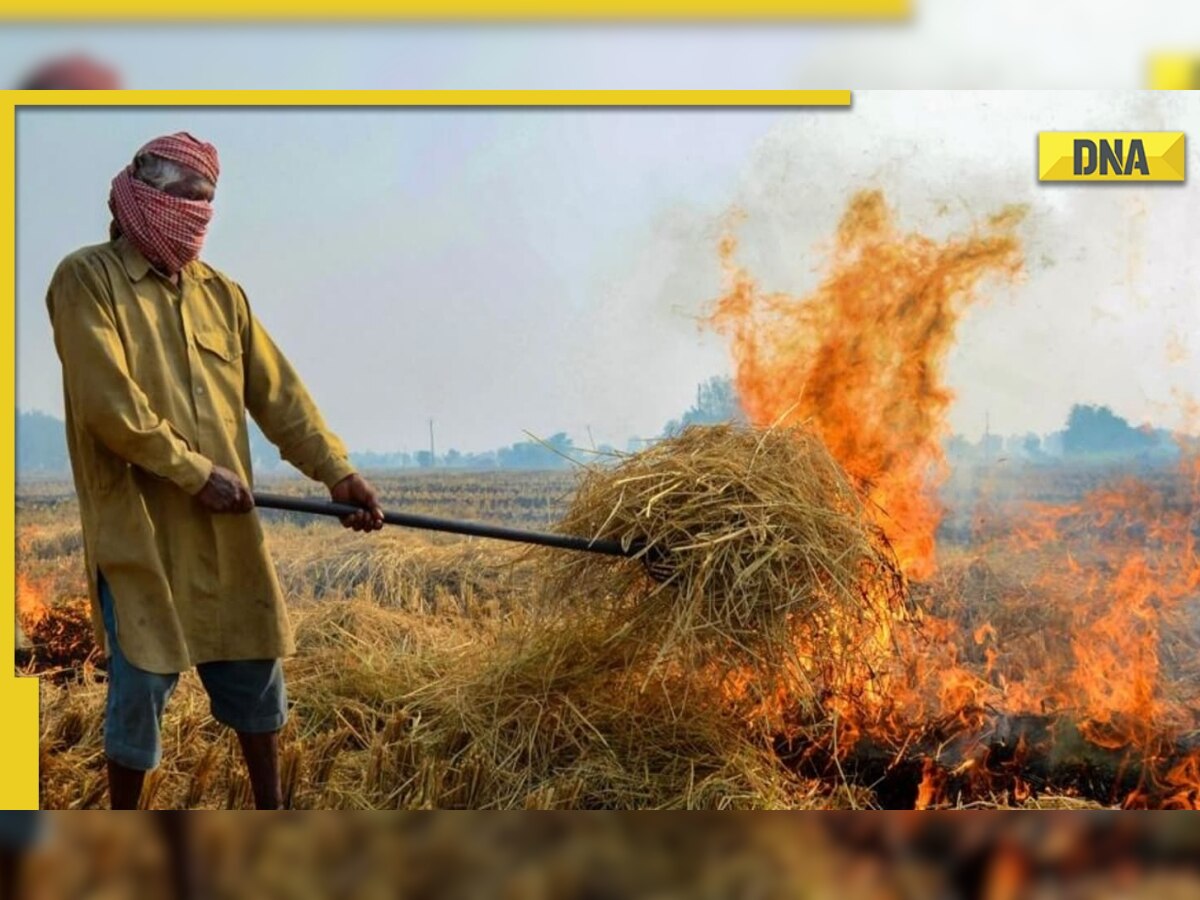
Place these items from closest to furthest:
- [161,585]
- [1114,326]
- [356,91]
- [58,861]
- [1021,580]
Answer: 1. [58,861]
2. [161,585]
3. [356,91]
4. [1114,326]
5. [1021,580]

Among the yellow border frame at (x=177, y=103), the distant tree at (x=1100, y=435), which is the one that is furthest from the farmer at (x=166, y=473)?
the distant tree at (x=1100, y=435)

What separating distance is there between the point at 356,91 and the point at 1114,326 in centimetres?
255

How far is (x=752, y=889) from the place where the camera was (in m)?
1.18

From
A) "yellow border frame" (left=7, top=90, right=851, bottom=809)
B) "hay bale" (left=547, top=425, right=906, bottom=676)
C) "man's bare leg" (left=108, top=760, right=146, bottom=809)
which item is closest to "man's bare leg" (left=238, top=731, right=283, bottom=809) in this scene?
"man's bare leg" (left=108, top=760, right=146, bottom=809)

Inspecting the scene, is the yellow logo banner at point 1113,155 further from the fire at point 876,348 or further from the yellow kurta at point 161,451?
the yellow kurta at point 161,451

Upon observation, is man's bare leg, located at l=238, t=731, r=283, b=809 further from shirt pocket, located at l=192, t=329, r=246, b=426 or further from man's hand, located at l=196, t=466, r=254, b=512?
shirt pocket, located at l=192, t=329, r=246, b=426

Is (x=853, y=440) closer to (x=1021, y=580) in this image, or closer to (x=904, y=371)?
(x=904, y=371)

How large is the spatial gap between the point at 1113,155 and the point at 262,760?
3.20 metres

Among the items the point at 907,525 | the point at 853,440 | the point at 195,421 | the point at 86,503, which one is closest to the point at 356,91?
the point at 195,421

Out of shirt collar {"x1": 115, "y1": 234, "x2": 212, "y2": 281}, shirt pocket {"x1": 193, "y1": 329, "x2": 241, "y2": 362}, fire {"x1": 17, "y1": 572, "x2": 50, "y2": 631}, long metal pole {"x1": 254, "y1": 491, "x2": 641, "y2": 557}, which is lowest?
fire {"x1": 17, "y1": 572, "x2": 50, "y2": 631}

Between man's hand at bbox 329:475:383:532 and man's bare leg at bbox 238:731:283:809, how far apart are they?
Result: 0.67 meters

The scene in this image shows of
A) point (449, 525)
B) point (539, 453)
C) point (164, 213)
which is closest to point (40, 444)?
point (164, 213)

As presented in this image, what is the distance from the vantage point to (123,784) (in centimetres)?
305

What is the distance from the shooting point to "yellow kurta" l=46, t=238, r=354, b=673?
292 cm
